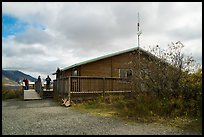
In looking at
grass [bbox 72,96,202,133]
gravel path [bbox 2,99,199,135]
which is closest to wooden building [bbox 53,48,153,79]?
grass [bbox 72,96,202,133]

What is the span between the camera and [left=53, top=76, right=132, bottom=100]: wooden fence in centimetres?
1677

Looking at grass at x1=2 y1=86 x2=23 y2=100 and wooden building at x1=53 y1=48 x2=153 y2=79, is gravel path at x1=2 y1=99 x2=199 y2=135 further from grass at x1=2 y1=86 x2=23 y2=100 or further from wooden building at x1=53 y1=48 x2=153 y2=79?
grass at x1=2 y1=86 x2=23 y2=100

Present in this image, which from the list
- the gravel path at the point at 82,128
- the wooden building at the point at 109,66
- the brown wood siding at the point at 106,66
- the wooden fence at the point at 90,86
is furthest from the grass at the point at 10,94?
the gravel path at the point at 82,128

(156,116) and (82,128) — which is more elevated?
(156,116)

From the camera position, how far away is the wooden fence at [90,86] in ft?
55.0

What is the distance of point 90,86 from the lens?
1744 centimetres

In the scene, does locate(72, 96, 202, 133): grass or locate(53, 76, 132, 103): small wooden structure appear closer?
locate(72, 96, 202, 133): grass

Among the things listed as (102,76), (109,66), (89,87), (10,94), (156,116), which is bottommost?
(156,116)

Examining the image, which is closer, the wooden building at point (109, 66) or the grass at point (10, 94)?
the wooden building at point (109, 66)

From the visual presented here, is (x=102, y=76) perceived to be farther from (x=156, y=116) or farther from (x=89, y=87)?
(x=156, y=116)

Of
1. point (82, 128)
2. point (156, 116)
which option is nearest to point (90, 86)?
point (156, 116)

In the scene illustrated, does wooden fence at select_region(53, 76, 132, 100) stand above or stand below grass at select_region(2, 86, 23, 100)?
above

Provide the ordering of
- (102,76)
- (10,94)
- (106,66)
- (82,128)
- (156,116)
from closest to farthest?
(82,128)
(156,116)
(102,76)
(106,66)
(10,94)

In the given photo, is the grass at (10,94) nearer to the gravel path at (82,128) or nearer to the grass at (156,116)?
the gravel path at (82,128)
